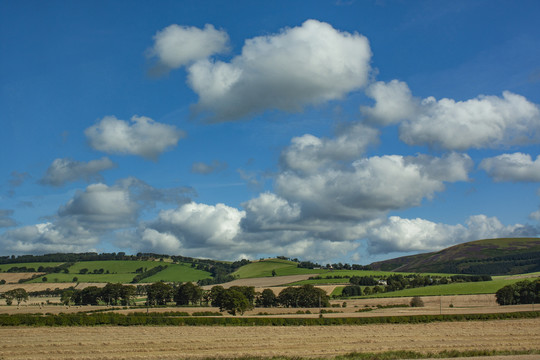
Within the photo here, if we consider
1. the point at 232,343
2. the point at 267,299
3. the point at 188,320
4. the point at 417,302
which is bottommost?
the point at 417,302

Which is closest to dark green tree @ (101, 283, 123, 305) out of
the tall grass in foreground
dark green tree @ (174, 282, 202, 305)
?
dark green tree @ (174, 282, 202, 305)

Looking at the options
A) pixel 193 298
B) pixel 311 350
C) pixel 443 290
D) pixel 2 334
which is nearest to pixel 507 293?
pixel 443 290

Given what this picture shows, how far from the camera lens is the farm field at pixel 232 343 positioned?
46194 millimetres

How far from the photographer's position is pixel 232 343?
55344 mm

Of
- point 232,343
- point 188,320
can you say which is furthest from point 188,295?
point 232,343

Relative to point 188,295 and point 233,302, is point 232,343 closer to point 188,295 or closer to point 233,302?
point 233,302

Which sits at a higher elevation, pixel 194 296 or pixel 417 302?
pixel 194 296

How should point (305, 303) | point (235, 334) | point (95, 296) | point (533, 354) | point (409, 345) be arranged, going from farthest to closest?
point (95, 296) < point (305, 303) < point (235, 334) < point (409, 345) < point (533, 354)

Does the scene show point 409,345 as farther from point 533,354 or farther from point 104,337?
point 104,337

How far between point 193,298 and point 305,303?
140ft

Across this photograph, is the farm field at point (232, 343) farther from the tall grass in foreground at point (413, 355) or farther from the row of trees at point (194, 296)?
the row of trees at point (194, 296)

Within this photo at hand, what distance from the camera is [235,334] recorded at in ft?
218

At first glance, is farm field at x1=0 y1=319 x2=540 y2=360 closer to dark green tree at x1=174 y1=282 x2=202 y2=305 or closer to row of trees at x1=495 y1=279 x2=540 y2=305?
row of trees at x1=495 y1=279 x2=540 y2=305

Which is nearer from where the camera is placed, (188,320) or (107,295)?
(188,320)
